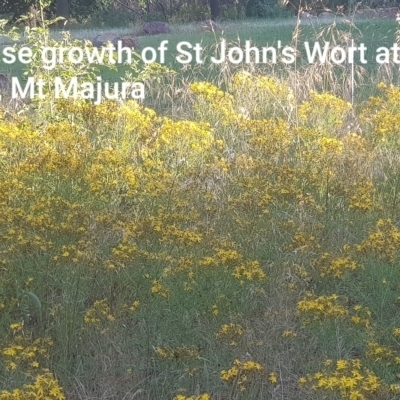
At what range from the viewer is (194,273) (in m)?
A: 3.08

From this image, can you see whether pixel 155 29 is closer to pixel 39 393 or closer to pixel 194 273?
pixel 194 273

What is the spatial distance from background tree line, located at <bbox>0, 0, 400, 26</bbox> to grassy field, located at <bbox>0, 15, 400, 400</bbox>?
23.8 metres

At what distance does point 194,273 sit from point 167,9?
33.7m

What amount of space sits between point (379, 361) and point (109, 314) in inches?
39.7

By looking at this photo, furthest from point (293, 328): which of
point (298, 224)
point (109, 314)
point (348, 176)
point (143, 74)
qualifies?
point (143, 74)

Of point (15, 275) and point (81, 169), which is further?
point (81, 169)

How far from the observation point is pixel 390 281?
10.9ft

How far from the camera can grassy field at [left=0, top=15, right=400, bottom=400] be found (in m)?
2.73

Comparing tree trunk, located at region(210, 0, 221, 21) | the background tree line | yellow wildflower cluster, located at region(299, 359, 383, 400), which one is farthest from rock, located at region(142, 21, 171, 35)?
yellow wildflower cluster, located at region(299, 359, 383, 400)

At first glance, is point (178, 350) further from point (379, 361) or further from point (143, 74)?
point (143, 74)

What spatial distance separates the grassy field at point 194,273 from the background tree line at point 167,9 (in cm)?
2377

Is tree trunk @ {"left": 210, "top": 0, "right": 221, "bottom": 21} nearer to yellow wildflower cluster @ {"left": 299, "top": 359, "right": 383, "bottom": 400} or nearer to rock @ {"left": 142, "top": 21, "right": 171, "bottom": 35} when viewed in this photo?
rock @ {"left": 142, "top": 21, "right": 171, "bottom": 35}

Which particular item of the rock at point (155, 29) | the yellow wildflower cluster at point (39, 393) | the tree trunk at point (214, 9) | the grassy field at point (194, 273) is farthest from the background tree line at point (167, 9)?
the yellow wildflower cluster at point (39, 393)

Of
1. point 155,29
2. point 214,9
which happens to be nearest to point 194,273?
point 155,29
